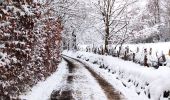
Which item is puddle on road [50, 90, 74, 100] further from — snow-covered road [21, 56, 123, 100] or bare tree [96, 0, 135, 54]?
bare tree [96, 0, 135, 54]

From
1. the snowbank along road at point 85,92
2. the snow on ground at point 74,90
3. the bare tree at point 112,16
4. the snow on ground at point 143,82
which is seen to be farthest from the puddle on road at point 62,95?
the bare tree at point 112,16

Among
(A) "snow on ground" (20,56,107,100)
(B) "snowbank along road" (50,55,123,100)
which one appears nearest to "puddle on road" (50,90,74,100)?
(B) "snowbank along road" (50,55,123,100)

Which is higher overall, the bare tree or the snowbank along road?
the bare tree

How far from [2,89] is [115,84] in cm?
1045

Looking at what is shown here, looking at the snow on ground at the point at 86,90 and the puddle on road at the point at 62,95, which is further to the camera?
the snow on ground at the point at 86,90

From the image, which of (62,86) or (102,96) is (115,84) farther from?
(102,96)

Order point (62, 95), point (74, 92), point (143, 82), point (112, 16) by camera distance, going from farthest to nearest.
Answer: point (112, 16) → point (74, 92) → point (143, 82) → point (62, 95)

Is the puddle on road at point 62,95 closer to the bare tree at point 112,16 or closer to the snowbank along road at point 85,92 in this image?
the snowbank along road at point 85,92

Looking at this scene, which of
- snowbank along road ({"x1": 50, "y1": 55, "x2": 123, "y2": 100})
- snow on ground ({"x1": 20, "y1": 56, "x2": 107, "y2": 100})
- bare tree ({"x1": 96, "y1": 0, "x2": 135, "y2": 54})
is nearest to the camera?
snow on ground ({"x1": 20, "y1": 56, "x2": 107, "y2": 100})

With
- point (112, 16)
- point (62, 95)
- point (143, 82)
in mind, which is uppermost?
point (112, 16)

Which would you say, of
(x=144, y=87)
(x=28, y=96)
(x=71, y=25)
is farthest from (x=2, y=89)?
(x=71, y=25)

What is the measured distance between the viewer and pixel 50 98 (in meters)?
14.1

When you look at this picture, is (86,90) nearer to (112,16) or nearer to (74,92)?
(74,92)

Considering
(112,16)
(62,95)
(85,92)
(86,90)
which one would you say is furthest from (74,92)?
(112,16)
